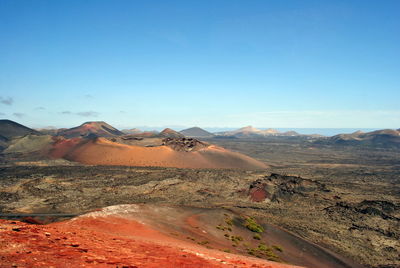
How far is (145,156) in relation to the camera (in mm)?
81375

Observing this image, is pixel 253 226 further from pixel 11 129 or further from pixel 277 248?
pixel 11 129

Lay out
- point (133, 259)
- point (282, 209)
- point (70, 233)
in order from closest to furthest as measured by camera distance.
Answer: point (133, 259) → point (70, 233) → point (282, 209)

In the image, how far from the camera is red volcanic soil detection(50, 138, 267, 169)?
77562 millimetres

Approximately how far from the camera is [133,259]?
12.0m

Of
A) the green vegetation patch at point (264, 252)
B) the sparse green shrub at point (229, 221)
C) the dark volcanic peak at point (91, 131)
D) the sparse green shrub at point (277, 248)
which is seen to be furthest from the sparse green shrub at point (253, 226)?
the dark volcanic peak at point (91, 131)

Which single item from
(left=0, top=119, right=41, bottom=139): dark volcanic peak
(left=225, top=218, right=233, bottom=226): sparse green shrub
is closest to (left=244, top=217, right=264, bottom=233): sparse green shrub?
(left=225, top=218, right=233, bottom=226): sparse green shrub

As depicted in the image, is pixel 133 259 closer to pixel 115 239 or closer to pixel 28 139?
pixel 115 239

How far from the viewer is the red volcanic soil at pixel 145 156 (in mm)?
77562

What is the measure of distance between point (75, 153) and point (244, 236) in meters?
71.3

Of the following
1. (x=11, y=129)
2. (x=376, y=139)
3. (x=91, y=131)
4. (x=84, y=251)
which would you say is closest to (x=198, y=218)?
(x=84, y=251)

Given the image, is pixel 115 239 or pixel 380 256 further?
pixel 380 256

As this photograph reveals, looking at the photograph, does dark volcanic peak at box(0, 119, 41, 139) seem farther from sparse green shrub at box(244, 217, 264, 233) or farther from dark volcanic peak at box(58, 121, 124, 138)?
sparse green shrub at box(244, 217, 264, 233)

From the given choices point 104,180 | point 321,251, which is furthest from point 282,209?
point 104,180

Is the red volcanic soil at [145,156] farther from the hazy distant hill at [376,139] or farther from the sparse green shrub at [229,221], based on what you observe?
the hazy distant hill at [376,139]
